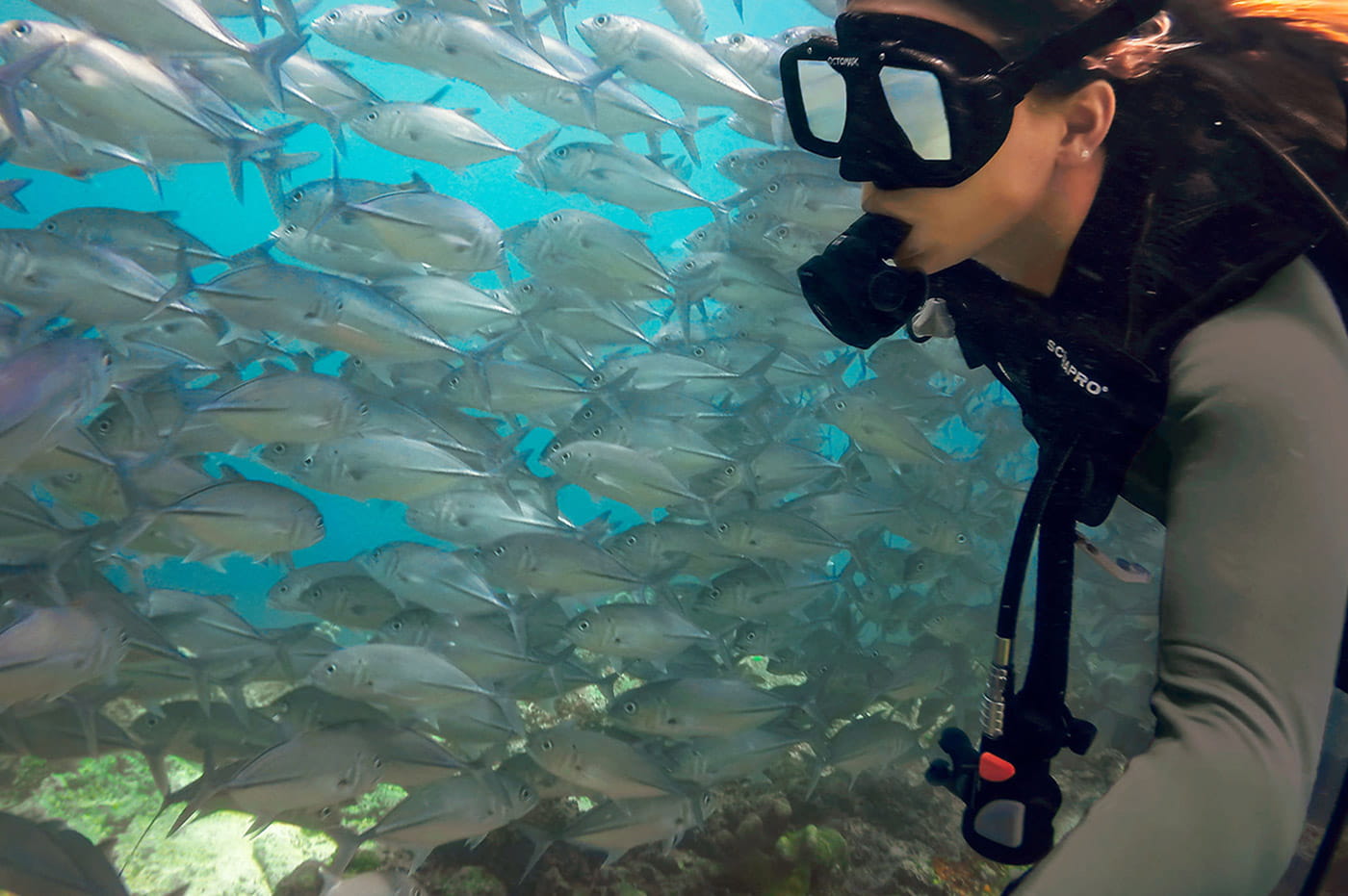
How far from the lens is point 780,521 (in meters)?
4.56

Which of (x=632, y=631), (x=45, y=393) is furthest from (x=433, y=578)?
(x=45, y=393)

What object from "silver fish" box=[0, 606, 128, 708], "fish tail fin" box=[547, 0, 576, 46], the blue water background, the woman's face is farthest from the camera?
the blue water background

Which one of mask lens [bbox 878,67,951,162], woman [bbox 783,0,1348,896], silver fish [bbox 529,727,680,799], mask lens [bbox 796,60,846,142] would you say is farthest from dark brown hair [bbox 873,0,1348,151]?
silver fish [bbox 529,727,680,799]

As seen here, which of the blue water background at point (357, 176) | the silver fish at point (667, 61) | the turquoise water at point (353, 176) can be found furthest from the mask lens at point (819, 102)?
the blue water background at point (357, 176)

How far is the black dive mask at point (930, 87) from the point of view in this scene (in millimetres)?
1140

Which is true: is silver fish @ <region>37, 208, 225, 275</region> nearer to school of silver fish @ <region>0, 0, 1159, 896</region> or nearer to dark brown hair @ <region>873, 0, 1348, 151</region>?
school of silver fish @ <region>0, 0, 1159, 896</region>

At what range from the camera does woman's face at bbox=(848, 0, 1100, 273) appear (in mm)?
1196

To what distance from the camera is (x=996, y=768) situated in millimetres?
1488

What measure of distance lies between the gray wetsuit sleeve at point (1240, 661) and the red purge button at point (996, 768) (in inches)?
29.6

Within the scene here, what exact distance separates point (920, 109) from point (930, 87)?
38 mm

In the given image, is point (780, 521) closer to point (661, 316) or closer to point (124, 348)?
point (661, 316)

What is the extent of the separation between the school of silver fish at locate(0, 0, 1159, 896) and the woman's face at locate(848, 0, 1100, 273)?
88 centimetres

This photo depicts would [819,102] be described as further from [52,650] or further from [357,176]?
[357,176]

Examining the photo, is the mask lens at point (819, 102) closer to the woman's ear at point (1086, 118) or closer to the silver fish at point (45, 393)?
the woman's ear at point (1086, 118)
